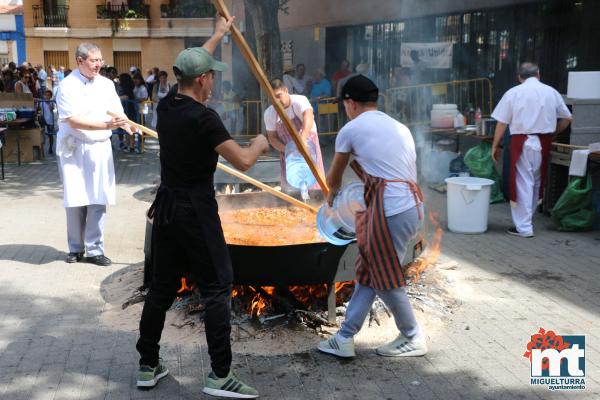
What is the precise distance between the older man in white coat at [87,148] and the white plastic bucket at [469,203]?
4.13 m

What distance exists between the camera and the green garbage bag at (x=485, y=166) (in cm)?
1046

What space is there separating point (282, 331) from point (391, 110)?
36.5 feet

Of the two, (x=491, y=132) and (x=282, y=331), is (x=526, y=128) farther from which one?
(x=282, y=331)

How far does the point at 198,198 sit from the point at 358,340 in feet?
6.14

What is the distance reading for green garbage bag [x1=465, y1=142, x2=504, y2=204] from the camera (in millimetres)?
10461

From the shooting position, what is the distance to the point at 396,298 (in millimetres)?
4617

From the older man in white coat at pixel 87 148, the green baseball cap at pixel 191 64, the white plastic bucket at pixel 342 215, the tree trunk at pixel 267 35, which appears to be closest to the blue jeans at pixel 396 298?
the white plastic bucket at pixel 342 215

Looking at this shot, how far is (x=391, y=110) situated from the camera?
15695 mm

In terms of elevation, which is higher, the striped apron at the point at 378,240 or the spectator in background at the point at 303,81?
the spectator in background at the point at 303,81

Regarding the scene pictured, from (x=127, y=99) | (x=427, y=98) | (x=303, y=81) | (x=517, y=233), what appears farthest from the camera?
(x=303, y=81)

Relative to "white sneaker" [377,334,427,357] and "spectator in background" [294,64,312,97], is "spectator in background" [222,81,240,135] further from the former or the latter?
"white sneaker" [377,334,427,357]

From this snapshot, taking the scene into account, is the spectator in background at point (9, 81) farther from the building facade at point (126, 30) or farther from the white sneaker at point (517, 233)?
the building facade at point (126, 30)

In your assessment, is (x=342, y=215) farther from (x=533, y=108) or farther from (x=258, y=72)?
(x=533, y=108)

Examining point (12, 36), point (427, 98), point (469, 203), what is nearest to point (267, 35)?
point (427, 98)
